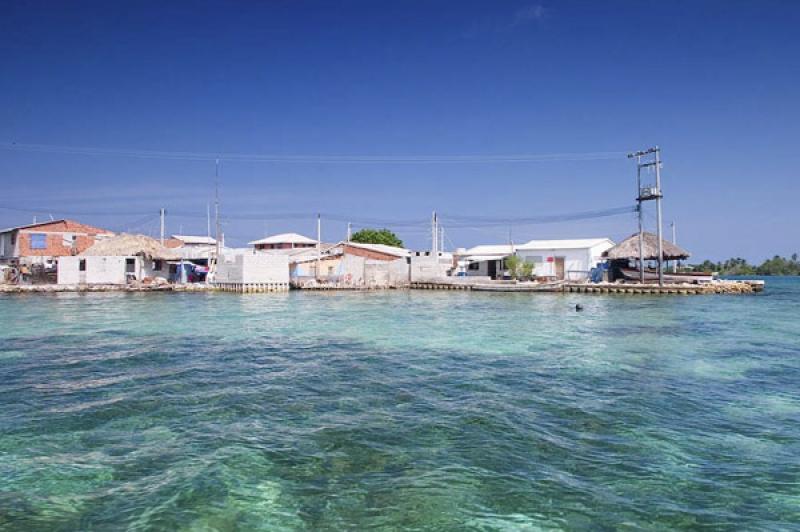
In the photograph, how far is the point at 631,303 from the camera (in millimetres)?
36188

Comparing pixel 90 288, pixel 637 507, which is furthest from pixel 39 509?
pixel 90 288

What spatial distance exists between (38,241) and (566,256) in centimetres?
5015

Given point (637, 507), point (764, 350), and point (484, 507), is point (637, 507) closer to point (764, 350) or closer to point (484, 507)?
point (484, 507)

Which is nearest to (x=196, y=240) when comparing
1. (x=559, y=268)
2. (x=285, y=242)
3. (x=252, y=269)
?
(x=285, y=242)

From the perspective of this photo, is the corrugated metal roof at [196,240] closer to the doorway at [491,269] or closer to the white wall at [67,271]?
the white wall at [67,271]

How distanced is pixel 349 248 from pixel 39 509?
52426 mm

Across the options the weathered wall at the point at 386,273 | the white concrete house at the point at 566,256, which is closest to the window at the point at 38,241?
the weathered wall at the point at 386,273

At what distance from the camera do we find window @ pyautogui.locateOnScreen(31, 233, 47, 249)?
51938 mm

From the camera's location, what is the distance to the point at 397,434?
27.5 ft

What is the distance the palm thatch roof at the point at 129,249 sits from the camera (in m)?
50.2

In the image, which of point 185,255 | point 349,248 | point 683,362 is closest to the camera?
point 683,362

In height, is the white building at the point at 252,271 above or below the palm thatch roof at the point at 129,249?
below

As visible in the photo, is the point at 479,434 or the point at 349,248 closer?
the point at 479,434

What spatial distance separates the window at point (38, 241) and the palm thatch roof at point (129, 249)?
482 cm
